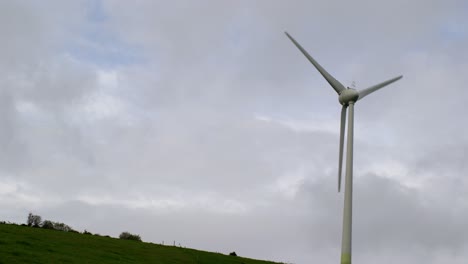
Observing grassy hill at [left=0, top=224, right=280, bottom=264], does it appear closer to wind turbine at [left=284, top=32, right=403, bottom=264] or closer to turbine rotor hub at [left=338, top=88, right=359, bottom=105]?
wind turbine at [left=284, top=32, right=403, bottom=264]

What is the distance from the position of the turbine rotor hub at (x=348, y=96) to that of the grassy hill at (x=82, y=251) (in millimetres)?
18092

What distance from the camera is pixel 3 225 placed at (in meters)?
50.9

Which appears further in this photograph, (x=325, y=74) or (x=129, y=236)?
(x=129, y=236)

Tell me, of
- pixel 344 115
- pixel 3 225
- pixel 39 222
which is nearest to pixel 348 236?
pixel 344 115

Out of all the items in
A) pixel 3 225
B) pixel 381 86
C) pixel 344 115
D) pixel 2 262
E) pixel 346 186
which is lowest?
pixel 2 262

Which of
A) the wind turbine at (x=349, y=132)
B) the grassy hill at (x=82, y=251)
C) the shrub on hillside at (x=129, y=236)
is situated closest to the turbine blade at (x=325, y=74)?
the wind turbine at (x=349, y=132)

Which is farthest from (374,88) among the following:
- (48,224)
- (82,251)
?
(48,224)

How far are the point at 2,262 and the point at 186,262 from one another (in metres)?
17.4

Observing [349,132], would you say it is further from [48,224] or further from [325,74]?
[48,224]

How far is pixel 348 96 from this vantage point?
48.2m

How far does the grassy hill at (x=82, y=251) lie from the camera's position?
41406 mm

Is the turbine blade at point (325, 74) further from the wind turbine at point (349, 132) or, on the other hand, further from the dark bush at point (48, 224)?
the dark bush at point (48, 224)

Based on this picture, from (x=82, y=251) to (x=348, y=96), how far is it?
23.7 metres

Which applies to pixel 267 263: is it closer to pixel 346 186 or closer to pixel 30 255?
pixel 346 186
